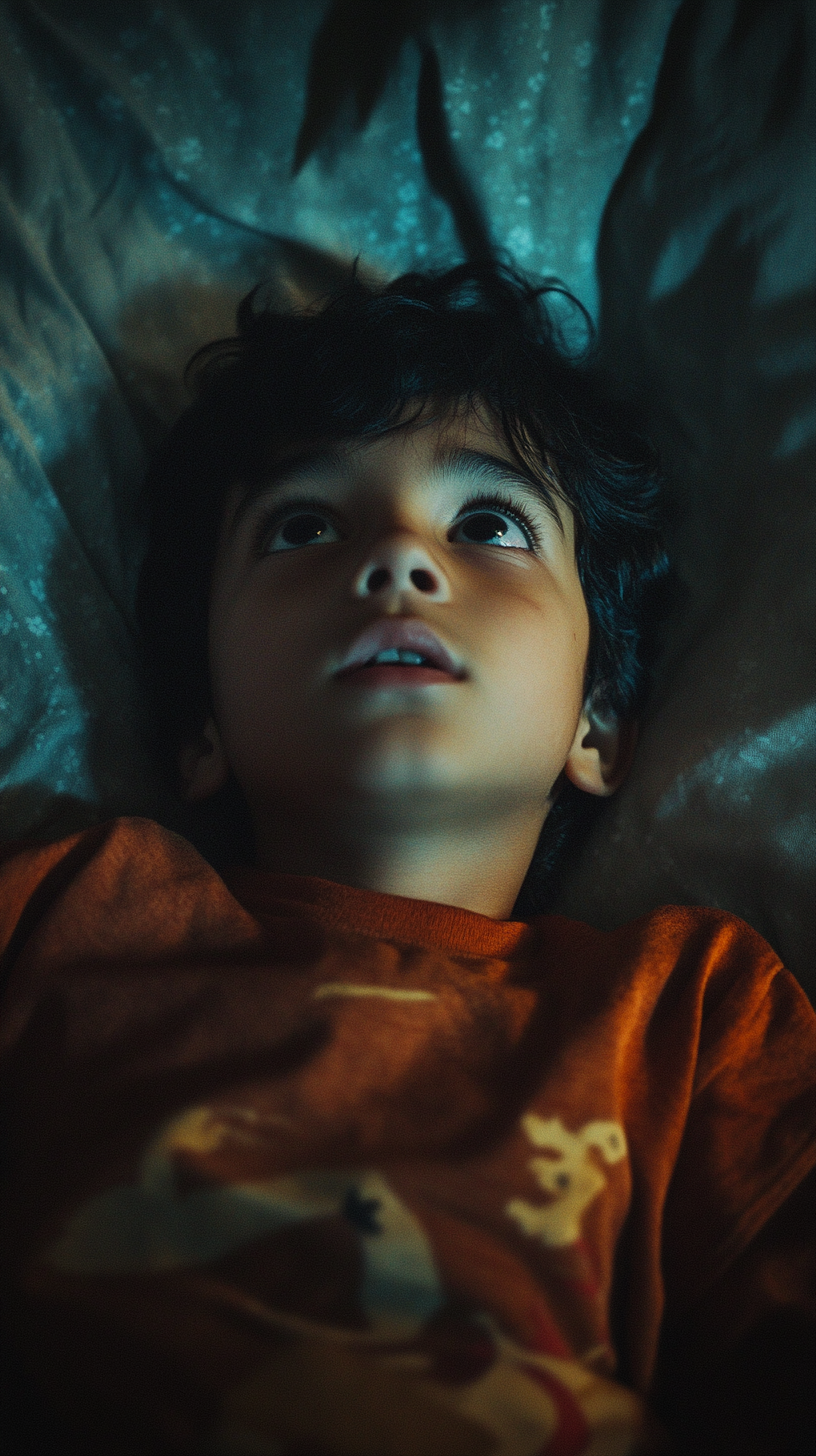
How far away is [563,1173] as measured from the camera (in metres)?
0.64

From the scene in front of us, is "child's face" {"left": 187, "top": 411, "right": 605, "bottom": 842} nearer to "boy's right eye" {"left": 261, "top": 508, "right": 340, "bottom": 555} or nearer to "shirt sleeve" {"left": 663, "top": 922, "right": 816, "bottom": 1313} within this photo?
"boy's right eye" {"left": 261, "top": 508, "right": 340, "bottom": 555}

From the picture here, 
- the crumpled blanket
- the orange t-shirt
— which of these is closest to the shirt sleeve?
the orange t-shirt

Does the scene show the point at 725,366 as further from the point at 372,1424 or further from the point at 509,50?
the point at 372,1424

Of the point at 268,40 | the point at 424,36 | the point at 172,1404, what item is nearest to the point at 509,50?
the point at 424,36

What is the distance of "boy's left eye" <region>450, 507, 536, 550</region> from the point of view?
91 centimetres

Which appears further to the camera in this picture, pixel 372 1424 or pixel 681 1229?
pixel 681 1229

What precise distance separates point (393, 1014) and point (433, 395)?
1.84ft

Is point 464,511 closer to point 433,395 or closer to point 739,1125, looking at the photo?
point 433,395

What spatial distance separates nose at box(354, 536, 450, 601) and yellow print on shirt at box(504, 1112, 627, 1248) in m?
0.39

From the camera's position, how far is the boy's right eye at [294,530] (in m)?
0.93

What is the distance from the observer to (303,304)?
1148 millimetres

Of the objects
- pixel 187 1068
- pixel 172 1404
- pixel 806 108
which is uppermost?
pixel 806 108

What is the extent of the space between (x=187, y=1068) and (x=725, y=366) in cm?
84

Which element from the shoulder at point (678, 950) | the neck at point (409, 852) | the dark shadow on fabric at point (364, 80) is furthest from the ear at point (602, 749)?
the dark shadow on fabric at point (364, 80)
